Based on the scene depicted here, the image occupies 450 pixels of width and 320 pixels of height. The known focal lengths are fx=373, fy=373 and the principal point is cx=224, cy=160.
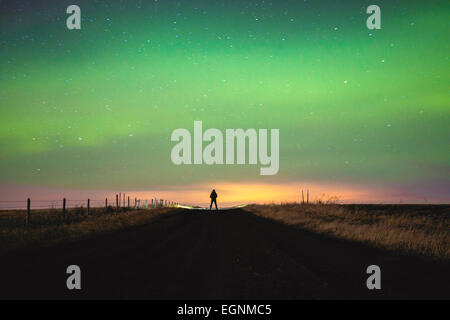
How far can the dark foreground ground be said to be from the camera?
6.19 metres

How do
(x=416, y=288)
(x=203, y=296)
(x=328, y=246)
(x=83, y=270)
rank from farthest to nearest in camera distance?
(x=328, y=246)
(x=83, y=270)
(x=416, y=288)
(x=203, y=296)

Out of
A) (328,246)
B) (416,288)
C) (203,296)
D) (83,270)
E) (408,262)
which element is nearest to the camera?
(203,296)

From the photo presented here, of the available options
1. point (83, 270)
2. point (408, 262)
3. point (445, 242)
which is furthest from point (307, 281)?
point (445, 242)

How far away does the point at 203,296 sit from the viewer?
5895 millimetres

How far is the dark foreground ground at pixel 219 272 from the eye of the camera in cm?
619

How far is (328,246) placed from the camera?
12.0m

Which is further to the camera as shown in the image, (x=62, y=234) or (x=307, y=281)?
(x=62, y=234)

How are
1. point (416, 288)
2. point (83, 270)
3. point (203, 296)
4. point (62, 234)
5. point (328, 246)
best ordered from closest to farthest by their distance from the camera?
point (203, 296) < point (416, 288) < point (83, 270) < point (328, 246) < point (62, 234)

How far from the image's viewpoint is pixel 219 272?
7.77 metres
